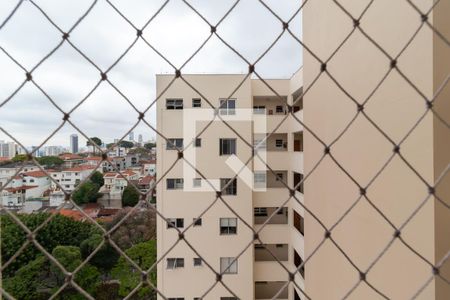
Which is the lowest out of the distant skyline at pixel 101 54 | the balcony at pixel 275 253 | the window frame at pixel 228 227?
the balcony at pixel 275 253

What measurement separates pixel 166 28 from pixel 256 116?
12.8 ft

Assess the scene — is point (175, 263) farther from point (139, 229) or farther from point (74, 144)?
point (74, 144)

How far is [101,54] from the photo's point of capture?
0.80m

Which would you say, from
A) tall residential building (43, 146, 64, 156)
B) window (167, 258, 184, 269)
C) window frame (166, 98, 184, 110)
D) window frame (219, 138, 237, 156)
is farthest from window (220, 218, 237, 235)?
tall residential building (43, 146, 64, 156)

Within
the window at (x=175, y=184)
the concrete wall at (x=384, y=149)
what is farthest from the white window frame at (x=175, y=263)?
the concrete wall at (x=384, y=149)

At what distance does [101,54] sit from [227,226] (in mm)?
4089

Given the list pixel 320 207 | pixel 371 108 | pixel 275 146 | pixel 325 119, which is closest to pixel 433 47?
pixel 371 108

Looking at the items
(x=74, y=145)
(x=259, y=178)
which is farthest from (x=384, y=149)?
(x=259, y=178)

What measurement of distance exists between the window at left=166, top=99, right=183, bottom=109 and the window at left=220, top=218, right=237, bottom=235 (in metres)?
2.03

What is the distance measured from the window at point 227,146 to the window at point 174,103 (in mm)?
920

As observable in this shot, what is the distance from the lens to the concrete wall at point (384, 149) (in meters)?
0.72

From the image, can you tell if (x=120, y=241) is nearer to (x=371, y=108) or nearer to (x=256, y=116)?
(x=256, y=116)

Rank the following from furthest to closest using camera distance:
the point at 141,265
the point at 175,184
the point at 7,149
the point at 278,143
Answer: the point at 278,143 < the point at 141,265 < the point at 175,184 < the point at 7,149

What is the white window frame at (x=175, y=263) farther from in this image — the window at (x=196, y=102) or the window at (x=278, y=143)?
the window at (x=278, y=143)
